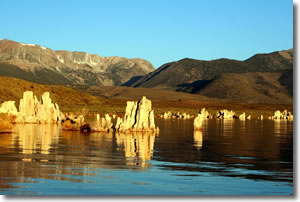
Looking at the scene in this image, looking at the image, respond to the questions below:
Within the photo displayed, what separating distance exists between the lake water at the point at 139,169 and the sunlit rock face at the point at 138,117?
12.6 metres

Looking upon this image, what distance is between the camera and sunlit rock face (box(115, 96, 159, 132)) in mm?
46125

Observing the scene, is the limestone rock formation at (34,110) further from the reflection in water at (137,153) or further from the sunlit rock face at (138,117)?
the reflection in water at (137,153)

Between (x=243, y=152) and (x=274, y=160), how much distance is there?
4767 millimetres

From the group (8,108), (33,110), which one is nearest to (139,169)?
(8,108)

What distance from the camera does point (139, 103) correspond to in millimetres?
46219

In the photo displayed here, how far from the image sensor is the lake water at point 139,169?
1594 centimetres

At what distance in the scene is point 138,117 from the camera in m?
47.5

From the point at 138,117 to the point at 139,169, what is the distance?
86.4ft

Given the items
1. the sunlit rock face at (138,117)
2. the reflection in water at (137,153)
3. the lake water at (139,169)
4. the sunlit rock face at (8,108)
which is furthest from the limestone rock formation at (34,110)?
the reflection in water at (137,153)

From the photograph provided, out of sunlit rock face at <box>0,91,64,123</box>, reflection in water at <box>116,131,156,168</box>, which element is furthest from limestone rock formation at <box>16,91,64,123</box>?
reflection in water at <box>116,131,156,168</box>

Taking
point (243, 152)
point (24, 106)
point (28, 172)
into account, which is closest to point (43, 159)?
point (28, 172)

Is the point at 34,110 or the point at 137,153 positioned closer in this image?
the point at 137,153

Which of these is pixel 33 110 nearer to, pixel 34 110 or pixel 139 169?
pixel 34 110

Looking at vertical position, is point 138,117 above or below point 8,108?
below
